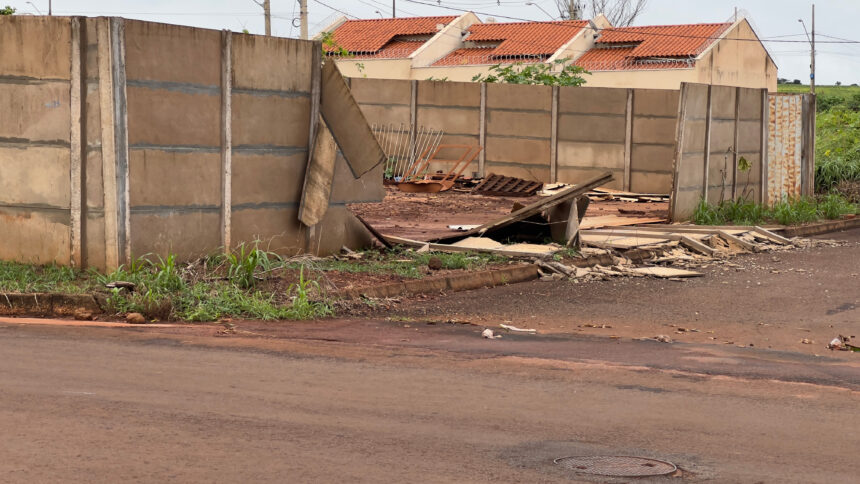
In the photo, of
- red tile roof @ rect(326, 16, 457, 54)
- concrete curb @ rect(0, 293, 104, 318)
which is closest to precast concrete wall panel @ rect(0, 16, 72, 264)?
concrete curb @ rect(0, 293, 104, 318)

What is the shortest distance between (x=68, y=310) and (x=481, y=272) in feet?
14.8

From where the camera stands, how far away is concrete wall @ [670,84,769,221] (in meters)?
18.7

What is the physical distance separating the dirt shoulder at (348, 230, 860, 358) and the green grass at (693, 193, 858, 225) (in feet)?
15.3

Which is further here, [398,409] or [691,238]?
[691,238]

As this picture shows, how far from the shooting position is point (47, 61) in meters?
11.0

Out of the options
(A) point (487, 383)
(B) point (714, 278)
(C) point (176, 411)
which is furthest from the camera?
(B) point (714, 278)

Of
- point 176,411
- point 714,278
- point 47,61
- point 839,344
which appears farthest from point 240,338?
point 714,278

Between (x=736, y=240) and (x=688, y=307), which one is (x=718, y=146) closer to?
(x=736, y=240)

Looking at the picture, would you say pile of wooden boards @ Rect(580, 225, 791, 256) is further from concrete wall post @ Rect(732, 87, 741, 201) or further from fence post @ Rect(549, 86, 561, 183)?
fence post @ Rect(549, 86, 561, 183)

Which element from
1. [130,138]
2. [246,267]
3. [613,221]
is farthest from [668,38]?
[130,138]

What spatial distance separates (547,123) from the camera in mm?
26688

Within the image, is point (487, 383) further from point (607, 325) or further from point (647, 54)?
point (647, 54)

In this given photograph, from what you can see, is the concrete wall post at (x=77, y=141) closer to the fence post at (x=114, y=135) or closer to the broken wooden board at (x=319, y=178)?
the fence post at (x=114, y=135)

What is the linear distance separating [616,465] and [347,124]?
8.25m
